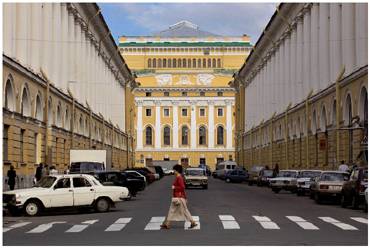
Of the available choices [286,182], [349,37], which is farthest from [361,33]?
[286,182]

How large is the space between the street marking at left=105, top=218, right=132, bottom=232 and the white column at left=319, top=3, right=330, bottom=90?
105 feet

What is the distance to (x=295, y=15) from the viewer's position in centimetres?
6688

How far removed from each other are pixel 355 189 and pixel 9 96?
65.3 feet

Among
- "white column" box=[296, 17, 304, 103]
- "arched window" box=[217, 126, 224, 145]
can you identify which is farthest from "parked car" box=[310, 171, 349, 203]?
"arched window" box=[217, 126, 224, 145]

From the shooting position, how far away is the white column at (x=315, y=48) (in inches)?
2212

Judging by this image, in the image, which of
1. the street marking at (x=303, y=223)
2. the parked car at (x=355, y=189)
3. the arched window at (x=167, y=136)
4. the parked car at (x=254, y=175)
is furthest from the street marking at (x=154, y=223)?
the arched window at (x=167, y=136)

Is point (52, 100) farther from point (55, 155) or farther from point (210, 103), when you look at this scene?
point (210, 103)

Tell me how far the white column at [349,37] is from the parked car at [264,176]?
44.9 ft

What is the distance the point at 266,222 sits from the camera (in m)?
21.1

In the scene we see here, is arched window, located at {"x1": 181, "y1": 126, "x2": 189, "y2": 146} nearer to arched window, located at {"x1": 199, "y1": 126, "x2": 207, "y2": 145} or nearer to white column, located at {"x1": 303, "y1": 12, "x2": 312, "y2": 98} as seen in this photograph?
arched window, located at {"x1": 199, "y1": 126, "x2": 207, "y2": 145}

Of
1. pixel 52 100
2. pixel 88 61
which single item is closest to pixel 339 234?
pixel 52 100

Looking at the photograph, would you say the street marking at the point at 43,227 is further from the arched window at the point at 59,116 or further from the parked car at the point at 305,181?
the arched window at the point at 59,116

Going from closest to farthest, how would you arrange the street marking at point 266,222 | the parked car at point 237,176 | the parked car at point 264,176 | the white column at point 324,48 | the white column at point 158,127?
the street marking at point 266,222
the white column at point 324,48
the parked car at point 264,176
the parked car at point 237,176
the white column at point 158,127

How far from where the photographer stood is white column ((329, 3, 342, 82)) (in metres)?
48.9
